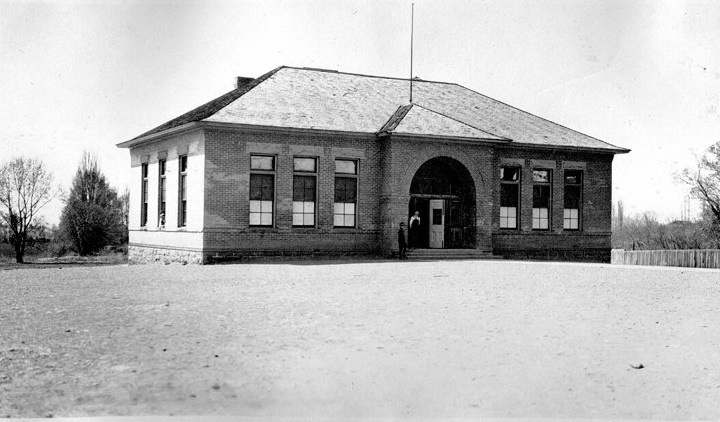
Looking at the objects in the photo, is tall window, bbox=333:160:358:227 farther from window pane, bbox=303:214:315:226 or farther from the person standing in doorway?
the person standing in doorway

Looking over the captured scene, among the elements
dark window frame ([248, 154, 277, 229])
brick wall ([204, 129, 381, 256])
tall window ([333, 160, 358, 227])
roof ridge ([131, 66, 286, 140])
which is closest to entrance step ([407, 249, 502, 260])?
brick wall ([204, 129, 381, 256])

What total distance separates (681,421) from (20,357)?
261 inches

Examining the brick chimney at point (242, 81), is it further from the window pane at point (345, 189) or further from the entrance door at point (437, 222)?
the entrance door at point (437, 222)

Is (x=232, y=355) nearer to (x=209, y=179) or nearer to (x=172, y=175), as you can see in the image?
(x=209, y=179)

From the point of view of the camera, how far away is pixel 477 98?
102 ft

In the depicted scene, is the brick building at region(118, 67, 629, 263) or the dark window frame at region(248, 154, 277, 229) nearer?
the brick building at region(118, 67, 629, 263)

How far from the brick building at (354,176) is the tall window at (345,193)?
0.04m

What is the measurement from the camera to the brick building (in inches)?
888

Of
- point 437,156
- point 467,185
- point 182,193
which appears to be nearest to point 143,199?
point 182,193

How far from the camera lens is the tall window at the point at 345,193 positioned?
24062 millimetres

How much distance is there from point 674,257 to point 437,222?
9.74 meters

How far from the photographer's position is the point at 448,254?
2430cm

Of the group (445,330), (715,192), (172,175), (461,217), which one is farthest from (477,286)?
(715,192)

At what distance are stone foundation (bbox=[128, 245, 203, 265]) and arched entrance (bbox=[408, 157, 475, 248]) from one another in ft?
26.1
